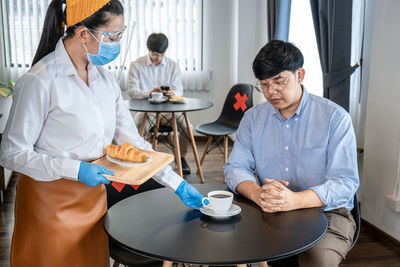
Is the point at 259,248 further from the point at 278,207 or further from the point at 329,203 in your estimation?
the point at 329,203

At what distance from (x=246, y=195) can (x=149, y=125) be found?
10.0 feet

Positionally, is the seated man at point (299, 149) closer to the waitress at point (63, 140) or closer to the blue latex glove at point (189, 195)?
the blue latex glove at point (189, 195)

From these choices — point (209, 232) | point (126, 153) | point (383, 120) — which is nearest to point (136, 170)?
point (126, 153)

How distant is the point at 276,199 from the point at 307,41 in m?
2.58

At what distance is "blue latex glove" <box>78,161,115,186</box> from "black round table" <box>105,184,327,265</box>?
16 cm

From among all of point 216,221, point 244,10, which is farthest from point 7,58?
point 216,221

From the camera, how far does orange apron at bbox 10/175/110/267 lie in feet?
4.77

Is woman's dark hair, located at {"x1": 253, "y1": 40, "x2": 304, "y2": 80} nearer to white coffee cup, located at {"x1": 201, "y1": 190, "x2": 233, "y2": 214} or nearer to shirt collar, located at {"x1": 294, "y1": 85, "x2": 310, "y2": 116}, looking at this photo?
shirt collar, located at {"x1": 294, "y1": 85, "x2": 310, "y2": 116}

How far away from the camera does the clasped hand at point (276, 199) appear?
150cm

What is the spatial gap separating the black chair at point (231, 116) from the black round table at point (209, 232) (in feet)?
7.97

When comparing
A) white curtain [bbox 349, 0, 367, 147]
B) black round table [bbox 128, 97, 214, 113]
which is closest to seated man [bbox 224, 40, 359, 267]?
white curtain [bbox 349, 0, 367, 147]

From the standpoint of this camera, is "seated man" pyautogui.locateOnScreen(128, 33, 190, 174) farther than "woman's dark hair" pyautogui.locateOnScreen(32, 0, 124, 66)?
Yes

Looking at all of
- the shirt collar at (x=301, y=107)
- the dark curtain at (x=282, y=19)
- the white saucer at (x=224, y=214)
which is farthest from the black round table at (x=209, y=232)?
the dark curtain at (x=282, y=19)

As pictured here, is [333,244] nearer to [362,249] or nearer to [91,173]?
[91,173]
